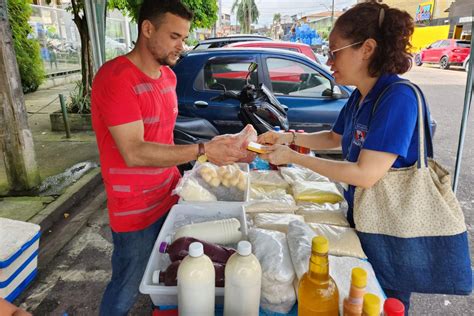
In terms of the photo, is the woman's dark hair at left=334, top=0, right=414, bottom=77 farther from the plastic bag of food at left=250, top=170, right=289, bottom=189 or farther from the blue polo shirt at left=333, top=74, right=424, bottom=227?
the plastic bag of food at left=250, top=170, right=289, bottom=189

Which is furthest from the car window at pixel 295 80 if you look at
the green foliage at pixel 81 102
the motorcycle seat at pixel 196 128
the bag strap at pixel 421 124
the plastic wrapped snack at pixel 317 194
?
the green foliage at pixel 81 102

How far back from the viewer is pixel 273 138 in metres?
2.26

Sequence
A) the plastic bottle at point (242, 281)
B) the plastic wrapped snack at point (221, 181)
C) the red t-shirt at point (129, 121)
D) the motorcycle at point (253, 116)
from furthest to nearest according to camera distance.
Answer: the motorcycle at point (253, 116)
the plastic wrapped snack at point (221, 181)
the red t-shirt at point (129, 121)
the plastic bottle at point (242, 281)

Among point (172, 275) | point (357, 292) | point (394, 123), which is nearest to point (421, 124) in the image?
point (394, 123)

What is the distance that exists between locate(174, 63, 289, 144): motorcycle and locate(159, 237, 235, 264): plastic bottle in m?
2.36

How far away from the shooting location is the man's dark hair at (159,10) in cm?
181

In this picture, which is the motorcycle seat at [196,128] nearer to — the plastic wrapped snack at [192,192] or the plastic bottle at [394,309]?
the plastic wrapped snack at [192,192]

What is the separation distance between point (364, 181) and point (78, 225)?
3.57 m

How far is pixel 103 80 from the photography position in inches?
66.7

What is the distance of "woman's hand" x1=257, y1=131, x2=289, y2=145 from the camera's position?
88.4 inches

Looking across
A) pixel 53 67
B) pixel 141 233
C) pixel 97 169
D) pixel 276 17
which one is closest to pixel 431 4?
pixel 53 67

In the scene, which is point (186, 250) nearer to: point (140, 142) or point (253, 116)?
point (140, 142)

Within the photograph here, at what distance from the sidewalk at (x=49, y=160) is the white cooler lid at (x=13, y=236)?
0.97 m

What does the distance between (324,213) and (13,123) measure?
414cm
